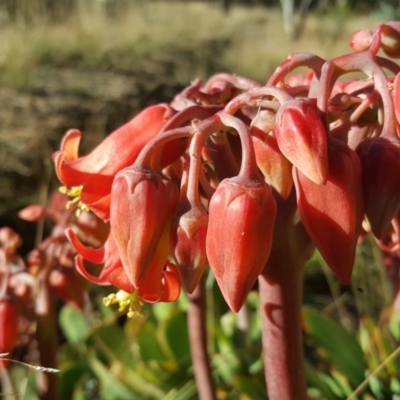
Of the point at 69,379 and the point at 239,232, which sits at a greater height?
the point at 239,232

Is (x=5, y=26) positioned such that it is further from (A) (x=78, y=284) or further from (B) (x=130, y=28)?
(A) (x=78, y=284)

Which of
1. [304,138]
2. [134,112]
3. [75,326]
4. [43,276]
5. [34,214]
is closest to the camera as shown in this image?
[304,138]

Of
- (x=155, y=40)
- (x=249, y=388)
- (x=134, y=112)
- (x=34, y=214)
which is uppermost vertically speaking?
(x=34, y=214)

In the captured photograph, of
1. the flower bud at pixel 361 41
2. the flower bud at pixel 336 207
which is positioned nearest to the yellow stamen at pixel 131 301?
the flower bud at pixel 336 207

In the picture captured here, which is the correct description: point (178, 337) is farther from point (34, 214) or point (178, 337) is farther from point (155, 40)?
point (155, 40)

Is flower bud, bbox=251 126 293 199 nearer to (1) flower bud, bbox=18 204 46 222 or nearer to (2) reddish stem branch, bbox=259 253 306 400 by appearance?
(2) reddish stem branch, bbox=259 253 306 400

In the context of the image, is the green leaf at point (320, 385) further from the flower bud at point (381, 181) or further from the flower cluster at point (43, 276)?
the flower bud at point (381, 181)

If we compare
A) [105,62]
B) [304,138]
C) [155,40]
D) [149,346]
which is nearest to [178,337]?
[149,346]
